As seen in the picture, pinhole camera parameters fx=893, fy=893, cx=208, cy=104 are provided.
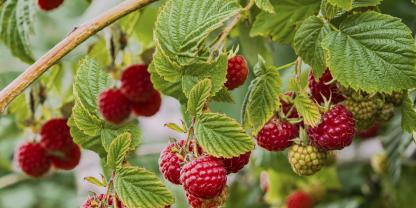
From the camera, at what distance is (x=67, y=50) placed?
132cm

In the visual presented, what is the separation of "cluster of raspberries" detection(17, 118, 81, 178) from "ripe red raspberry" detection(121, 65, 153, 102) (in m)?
0.19

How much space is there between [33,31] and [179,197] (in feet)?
2.88

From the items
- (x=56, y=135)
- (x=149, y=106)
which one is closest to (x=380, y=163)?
(x=149, y=106)

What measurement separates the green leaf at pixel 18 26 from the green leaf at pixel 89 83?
1.46 feet

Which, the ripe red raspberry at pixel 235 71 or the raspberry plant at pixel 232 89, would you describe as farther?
the ripe red raspberry at pixel 235 71

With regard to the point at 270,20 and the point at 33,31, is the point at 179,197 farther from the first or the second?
the point at 270,20

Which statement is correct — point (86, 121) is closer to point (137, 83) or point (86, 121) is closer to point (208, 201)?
point (208, 201)

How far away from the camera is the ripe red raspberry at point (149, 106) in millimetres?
1897

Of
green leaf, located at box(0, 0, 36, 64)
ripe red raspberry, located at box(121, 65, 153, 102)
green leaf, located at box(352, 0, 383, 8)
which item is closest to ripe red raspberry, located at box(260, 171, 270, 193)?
ripe red raspberry, located at box(121, 65, 153, 102)

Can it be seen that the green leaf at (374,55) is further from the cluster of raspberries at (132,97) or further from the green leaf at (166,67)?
the cluster of raspberries at (132,97)

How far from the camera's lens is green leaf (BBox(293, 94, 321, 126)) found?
4.50ft

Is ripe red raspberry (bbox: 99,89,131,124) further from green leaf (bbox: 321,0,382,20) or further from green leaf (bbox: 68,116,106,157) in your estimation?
green leaf (bbox: 321,0,382,20)

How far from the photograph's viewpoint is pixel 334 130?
1.36m

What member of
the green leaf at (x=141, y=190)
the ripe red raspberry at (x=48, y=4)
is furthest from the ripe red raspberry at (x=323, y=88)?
the ripe red raspberry at (x=48, y=4)
